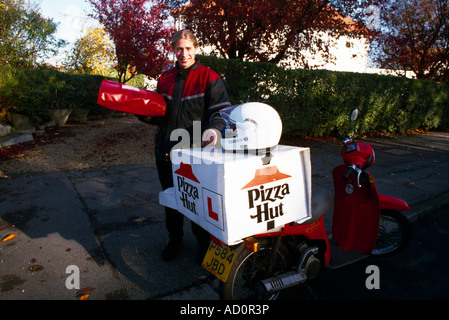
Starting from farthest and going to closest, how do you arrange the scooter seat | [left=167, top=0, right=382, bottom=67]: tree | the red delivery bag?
[left=167, top=0, right=382, bottom=67]: tree → the scooter seat → the red delivery bag

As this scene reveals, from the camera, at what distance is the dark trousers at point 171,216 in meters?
2.77

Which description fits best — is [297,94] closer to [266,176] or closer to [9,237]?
[266,176]

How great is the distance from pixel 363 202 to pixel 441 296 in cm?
98

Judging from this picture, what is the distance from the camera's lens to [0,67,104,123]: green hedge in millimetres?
7191

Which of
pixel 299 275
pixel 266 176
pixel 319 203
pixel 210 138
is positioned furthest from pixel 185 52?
pixel 299 275

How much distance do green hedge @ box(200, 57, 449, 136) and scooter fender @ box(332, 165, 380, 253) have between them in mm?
3034

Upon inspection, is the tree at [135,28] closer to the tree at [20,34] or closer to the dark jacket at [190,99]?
the tree at [20,34]

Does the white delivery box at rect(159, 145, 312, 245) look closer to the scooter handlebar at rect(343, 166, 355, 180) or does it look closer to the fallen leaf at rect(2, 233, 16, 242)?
the scooter handlebar at rect(343, 166, 355, 180)

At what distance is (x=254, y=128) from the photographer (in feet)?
6.14

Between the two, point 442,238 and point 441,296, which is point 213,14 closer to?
point 442,238

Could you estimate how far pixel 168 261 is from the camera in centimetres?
294

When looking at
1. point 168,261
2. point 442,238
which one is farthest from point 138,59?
point 442,238

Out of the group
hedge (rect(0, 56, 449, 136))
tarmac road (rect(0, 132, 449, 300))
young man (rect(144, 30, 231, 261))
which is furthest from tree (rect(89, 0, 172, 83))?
young man (rect(144, 30, 231, 261))
